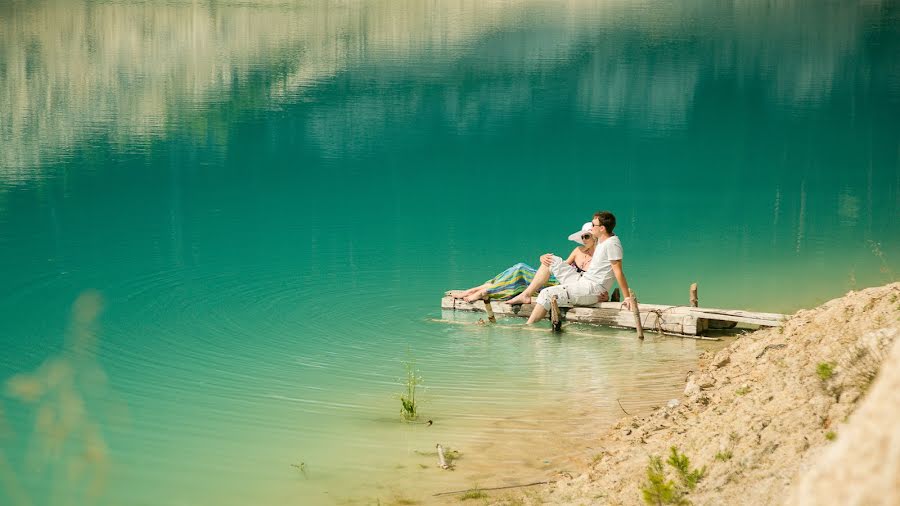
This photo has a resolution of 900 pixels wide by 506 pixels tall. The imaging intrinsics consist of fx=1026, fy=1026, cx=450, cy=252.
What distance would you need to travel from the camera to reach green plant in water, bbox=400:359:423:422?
10.0m

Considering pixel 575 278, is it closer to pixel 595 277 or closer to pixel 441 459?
pixel 595 277

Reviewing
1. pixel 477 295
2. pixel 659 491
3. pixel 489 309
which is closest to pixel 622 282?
pixel 489 309

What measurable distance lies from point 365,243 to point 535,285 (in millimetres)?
6822

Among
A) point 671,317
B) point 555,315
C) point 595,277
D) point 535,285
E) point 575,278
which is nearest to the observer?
point 671,317

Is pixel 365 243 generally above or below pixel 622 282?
below

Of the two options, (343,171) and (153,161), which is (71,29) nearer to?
(153,161)

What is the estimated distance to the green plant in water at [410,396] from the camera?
10.0 meters

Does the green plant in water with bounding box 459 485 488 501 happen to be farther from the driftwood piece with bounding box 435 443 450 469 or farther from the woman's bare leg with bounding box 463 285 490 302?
the woman's bare leg with bounding box 463 285 490 302

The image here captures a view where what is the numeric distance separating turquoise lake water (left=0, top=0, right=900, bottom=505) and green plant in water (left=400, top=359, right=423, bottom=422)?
0.46ft

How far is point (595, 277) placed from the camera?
13469 millimetres

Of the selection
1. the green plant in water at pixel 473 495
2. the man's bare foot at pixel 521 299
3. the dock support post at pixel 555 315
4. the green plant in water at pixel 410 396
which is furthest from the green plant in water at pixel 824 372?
the man's bare foot at pixel 521 299

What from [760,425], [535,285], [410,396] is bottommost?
[410,396]

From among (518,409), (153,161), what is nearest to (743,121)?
(153,161)

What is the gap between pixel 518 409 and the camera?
10289 millimetres
